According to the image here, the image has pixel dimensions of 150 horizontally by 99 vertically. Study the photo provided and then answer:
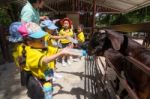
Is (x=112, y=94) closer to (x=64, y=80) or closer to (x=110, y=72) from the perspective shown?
(x=110, y=72)

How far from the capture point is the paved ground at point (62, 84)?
3.91 metres

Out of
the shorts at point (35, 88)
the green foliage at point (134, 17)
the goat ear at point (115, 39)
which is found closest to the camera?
the shorts at point (35, 88)

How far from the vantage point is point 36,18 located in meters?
3.41

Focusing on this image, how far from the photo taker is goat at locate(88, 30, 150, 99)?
2457mm

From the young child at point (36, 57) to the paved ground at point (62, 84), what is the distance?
1.17 m

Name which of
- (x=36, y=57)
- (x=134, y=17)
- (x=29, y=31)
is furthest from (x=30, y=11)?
(x=134, y=17)

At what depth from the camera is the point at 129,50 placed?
2893 mm

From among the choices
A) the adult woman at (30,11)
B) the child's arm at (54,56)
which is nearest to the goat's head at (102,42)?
the adult woman at (30,11)

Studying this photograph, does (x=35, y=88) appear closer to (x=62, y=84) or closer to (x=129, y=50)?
(x=129, y=50)

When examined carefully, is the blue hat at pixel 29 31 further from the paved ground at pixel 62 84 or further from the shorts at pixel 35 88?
the paved ground at pixel 62 84

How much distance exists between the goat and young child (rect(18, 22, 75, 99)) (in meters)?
0.89

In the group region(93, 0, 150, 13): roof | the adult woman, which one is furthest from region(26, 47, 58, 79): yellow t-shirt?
region(93, 0, 150, 13): roof

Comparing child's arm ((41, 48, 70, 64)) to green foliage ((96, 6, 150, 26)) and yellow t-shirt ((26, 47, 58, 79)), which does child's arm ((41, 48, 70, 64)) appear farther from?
green foliage ((96, 6, 150, 26))

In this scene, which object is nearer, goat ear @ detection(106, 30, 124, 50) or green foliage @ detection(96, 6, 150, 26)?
goat ear @ detection(106, 30, 124, 50)
